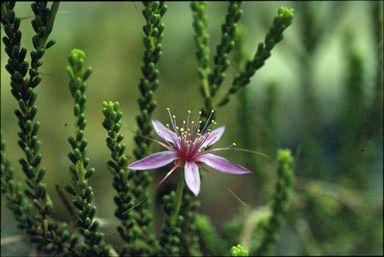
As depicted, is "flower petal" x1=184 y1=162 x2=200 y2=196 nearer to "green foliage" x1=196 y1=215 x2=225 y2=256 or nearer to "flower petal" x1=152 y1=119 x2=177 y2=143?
"flower petal" x1=152 y1=119 x2=177 y2=143

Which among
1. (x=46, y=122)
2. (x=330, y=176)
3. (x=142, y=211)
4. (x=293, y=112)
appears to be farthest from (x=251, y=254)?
(x=293, y=112)

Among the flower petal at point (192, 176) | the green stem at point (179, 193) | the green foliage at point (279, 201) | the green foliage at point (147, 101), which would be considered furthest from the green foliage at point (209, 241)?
the flower petal at point (192, 176)

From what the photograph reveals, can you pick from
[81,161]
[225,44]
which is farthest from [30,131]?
[225,44]

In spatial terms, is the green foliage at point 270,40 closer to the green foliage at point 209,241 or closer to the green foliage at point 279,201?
the green foliage at point 279,201

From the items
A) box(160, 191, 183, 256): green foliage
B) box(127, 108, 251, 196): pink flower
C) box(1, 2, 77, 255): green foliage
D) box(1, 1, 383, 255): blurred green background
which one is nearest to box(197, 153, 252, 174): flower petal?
box(127, 108, 251, 196): pink flower

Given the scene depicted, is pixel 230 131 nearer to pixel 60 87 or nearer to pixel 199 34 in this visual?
pixel 60 87

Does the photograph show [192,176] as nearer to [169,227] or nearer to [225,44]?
[169,227]

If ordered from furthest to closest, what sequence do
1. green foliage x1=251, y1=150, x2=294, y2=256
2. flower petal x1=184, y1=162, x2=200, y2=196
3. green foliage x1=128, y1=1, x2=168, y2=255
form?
1. green foliage x1=251, y1=150, x2=294, y2=256
2. green foliage x1=128, y1=1, x2=168, y2=255
3. flower petal x1=184, y1=162, x2=200, y2=196
